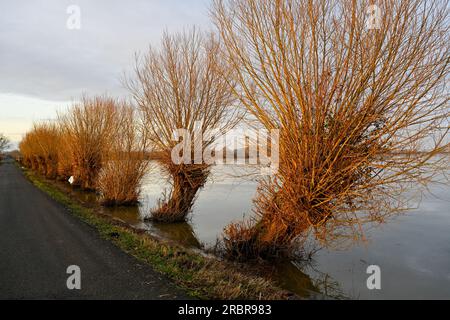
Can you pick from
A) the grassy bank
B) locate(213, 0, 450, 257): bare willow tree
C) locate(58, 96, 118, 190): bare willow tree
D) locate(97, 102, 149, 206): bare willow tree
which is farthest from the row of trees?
locate(58, 96, 118, 190): bare willow tree

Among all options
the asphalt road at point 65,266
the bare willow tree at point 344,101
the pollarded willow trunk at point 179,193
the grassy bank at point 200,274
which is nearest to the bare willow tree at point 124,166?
the pollarded willow trunk at point 179,193

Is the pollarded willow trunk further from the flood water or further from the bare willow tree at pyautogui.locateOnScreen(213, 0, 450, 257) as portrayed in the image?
the bare willow tree at pyautogui.locateOnScreen(213, 0, 450, 257)

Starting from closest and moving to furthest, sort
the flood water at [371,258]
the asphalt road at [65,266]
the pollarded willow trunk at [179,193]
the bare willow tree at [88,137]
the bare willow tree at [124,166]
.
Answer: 1. the asphalt road at [65,266]
2. the flood water at [371,258]
3. the pollarded willow trunk at [179,193]
4. the bare willow tree at [124,166]
5. the bare willow tree at [88,137]

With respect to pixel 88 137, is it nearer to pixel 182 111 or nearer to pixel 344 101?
pixel 182 111

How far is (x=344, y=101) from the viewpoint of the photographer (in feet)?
21.5

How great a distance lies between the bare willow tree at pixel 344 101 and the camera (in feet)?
19.4

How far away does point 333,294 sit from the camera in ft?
21.9

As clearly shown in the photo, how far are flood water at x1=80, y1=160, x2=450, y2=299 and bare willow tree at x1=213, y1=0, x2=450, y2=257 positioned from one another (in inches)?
43.5

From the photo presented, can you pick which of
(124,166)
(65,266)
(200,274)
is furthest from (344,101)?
(124,166)

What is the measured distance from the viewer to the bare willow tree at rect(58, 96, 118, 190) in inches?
877

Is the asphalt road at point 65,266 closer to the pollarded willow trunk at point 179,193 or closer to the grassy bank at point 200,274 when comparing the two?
the grassy bank at point 200,274

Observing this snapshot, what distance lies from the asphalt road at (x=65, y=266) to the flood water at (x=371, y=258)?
113 inches
